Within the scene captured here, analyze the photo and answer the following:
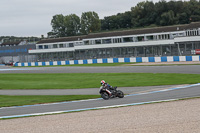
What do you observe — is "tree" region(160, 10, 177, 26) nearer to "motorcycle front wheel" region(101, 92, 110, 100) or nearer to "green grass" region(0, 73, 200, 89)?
"green grass" region(0, 73, 200, 89)

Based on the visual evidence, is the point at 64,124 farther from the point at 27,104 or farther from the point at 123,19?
the point at 123,19

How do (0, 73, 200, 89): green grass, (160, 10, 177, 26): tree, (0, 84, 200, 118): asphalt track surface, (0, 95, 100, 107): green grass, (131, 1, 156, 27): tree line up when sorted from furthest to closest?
(131, 1, 156, 27): tree, (160, 10, 177, 26): tree, (0, 73, 200, 89): green grass, (0, 95, 100, 107): green grass, (0, 84, 200, 118): asphalt track surface

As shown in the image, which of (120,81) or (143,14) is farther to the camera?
(143,14)

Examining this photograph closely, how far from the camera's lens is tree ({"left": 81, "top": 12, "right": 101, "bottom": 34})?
14875cm

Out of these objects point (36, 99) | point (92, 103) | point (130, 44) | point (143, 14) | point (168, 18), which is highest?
point (143, 14)

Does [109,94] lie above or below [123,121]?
above

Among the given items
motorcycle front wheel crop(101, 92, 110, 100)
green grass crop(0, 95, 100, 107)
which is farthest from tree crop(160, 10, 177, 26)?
motorcycle front wheel crop(101, 92, 110, 100)

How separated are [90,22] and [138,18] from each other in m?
25.3

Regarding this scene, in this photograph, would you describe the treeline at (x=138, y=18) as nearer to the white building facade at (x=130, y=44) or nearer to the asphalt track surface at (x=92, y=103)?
the white building facade at (x=130, y=44)

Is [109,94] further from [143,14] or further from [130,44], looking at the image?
[143,14]

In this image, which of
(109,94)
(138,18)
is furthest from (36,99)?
(138,18)

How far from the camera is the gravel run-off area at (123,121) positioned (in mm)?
12323

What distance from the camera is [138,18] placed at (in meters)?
135

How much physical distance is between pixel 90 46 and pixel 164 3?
5137 centimetres
